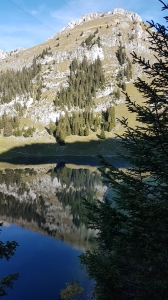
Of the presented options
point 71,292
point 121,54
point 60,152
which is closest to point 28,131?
point 60,152

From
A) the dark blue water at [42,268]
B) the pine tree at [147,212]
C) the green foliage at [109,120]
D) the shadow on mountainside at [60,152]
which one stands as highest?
the green foliage at [109,120]

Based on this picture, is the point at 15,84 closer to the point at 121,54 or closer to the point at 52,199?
the point at 121,54

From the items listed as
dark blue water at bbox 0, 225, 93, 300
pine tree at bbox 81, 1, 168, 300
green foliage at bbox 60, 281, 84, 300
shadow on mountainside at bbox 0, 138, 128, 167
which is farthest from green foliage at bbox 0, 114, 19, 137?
pine tree at bbox 81, 1, 168, 300

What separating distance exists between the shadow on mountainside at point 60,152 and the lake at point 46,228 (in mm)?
25891

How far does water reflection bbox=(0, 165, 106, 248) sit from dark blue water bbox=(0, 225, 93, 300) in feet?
8.56

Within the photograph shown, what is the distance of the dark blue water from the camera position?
21953mm

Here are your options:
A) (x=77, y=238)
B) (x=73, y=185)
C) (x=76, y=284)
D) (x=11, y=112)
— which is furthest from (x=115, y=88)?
(x=76, y=284)

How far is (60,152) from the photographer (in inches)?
4247

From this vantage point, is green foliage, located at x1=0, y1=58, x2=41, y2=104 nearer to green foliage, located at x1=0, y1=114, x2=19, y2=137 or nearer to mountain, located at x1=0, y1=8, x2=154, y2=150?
mountain, located at x1=0, y1=8, x2=154, y2=150

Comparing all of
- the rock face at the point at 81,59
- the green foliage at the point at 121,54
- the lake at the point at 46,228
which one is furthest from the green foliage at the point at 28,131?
the green foliage at the point at 121,54

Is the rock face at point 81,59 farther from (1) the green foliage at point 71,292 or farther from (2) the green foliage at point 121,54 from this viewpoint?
(1) the green foliage at point 71,292

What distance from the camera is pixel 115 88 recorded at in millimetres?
143875

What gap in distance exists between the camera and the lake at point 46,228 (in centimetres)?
2352

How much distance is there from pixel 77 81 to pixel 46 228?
126 m
